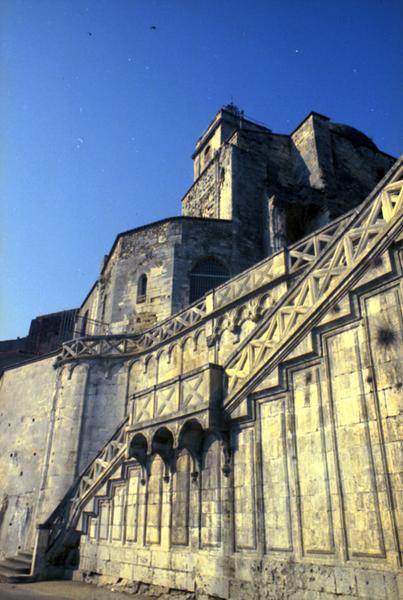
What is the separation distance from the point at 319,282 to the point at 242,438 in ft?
10.6

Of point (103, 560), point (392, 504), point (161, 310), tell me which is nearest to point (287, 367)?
point (392, 504)

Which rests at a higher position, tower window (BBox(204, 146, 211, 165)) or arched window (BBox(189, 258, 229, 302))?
tower window (BBox(204, 146, 211, 165))

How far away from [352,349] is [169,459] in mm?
5152

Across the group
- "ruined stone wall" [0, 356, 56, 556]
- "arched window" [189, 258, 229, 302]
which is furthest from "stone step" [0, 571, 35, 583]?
"arched window" [189, 258, 229, 302]

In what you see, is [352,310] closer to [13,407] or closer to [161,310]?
[161,310]

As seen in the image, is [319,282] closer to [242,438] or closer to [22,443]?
[242,438]

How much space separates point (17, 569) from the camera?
13531 mm

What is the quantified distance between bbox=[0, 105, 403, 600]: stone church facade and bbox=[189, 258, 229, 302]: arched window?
4.70 ft

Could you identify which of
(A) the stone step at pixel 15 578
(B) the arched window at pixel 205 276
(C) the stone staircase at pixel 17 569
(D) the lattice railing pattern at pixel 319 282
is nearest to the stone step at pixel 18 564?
(C) the stone staircase at pixel 17 569

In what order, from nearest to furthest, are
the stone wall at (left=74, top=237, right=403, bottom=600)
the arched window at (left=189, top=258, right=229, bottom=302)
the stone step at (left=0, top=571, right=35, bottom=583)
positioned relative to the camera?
the stone wall at (left=74, top=237, right=403, bottom=600) → the stone step at (left=0, top=571, right=35, bottom=583) → the arched window at (left=189, top=258, right=229, bottom=302)

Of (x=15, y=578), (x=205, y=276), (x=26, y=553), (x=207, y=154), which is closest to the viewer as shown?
(x=15, y=578)

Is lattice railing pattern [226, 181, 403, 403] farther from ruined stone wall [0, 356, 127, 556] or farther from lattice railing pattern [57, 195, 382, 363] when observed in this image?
ruined stone wall [0, 356, 127, 556]

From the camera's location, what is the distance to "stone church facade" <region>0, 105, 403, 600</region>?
7.15 metres

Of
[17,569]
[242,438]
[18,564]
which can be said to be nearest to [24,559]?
[18,564]
